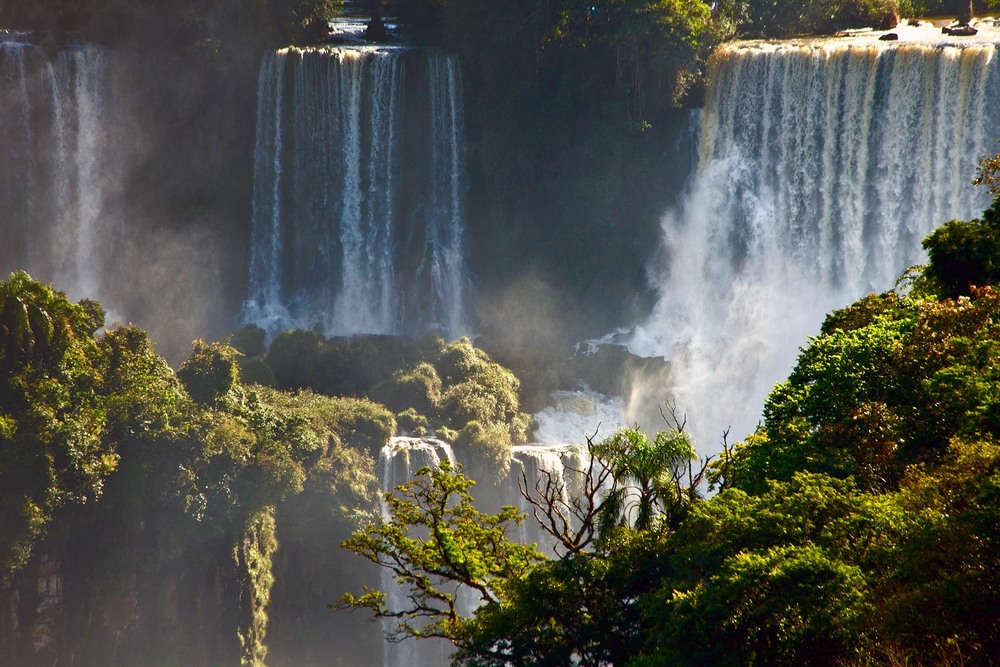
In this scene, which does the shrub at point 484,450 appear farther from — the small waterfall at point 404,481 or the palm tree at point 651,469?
the palm tree at point 651,469

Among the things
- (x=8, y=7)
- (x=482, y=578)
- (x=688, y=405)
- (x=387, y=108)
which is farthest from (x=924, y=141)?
(x=8, y=7)

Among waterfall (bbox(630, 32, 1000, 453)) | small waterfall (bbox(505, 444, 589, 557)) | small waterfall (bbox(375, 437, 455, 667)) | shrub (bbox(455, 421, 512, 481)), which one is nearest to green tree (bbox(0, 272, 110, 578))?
small waterfall (bbox(375, 437, 455, 667))

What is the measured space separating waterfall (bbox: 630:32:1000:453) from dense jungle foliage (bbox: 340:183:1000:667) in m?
17.8

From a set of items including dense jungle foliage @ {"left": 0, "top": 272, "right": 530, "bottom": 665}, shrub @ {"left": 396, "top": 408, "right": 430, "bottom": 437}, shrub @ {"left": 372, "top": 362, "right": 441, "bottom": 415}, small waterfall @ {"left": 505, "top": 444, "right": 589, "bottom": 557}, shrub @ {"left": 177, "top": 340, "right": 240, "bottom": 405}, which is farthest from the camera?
shrub @ {"left": 372, "top": 362, "right": 441, "bottom": 415}

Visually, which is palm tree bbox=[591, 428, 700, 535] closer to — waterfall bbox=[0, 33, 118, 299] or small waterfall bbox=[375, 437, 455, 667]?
small waterfall bbox=[375, 437, 455, 667]

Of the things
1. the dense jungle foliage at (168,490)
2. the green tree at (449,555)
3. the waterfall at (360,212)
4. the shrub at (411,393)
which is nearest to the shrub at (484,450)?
the dense jungle foliage at (168,490)

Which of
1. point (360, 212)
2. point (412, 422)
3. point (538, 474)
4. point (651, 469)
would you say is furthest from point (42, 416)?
point (360, 212)

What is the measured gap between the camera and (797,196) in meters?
38.7

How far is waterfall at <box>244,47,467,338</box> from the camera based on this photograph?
4231cm

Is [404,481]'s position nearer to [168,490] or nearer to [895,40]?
[168,490]

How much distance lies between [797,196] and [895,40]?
19.4 feet

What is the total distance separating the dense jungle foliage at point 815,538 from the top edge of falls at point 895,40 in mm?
18645

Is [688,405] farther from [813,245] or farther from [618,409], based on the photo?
[813,245]

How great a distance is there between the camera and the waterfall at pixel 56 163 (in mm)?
39938
